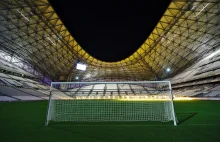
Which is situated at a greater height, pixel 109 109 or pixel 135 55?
pixel 135 55

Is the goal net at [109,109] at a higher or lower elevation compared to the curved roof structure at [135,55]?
lower

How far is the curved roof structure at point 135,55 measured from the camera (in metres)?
20.8

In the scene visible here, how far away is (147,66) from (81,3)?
1251 inches

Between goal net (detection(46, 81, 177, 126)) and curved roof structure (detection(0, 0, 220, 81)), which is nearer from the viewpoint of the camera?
goal net (detection(46, 81, 177, 126))

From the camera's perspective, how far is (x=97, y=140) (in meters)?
3.25

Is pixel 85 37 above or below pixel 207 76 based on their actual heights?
above

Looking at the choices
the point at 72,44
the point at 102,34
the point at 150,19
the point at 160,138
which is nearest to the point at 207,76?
the point at 150,19

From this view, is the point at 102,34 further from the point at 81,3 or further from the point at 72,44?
the point at 72,44

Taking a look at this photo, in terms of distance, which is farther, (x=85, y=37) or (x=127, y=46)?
(x=127, y=46)

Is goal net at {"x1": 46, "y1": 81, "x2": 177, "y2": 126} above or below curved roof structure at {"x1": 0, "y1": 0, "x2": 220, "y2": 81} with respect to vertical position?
below

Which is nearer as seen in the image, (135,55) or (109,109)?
(109,109)

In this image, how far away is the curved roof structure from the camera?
68.1 ft

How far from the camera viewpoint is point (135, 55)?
38562 millimetres

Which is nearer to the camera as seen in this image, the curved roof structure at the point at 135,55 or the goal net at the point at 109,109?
the goal net at the point at 109,109
